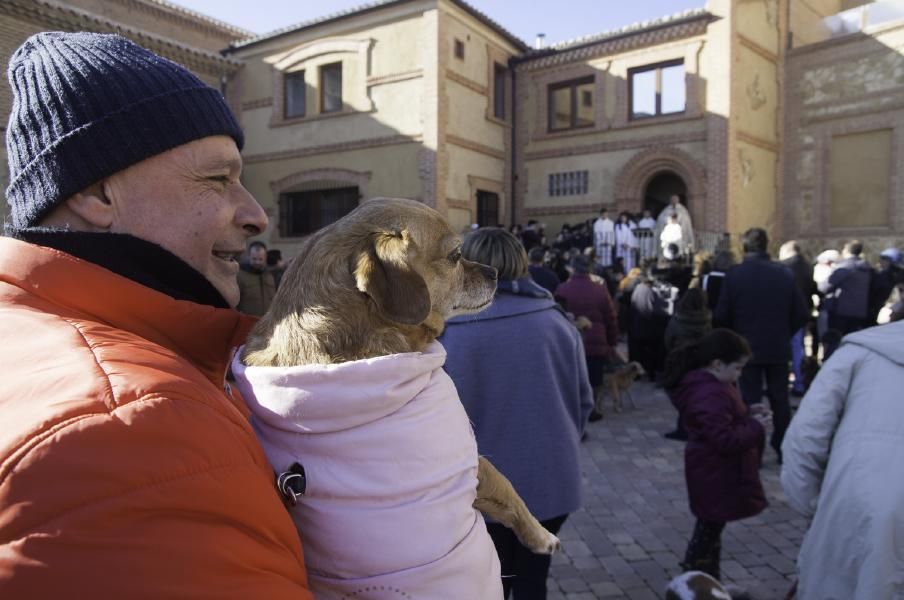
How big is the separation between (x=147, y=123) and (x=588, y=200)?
20.7 m

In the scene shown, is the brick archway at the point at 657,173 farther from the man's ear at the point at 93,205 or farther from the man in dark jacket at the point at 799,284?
the man's ear at the point at 93,205

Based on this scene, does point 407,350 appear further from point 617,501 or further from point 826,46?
point 826,46

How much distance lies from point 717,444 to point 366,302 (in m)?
3.09

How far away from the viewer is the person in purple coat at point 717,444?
3832 millimetres

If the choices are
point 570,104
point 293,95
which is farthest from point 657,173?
point 293,95

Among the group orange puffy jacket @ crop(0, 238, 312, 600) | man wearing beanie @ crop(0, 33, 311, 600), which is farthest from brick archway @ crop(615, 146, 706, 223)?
orange puffy jacket @ crop(0, 238, 312, 600)

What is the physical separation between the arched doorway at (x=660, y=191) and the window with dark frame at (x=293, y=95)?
12.6m

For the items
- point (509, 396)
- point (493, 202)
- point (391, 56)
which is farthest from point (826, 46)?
point (509, 396)

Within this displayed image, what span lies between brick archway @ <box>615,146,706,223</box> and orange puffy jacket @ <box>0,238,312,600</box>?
1998cm

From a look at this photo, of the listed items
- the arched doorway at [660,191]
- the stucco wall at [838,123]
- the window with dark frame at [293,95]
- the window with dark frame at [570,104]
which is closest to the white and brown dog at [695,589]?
the window with dark frame at [570,104]

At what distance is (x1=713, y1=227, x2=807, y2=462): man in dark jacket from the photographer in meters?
6.39

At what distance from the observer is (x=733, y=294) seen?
6.68 metres

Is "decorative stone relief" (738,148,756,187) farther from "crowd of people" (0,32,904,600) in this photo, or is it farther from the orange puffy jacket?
the orange puffy jacket

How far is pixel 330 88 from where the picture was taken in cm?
2073
